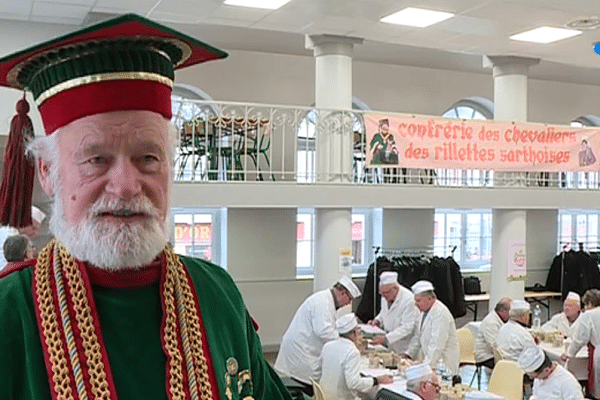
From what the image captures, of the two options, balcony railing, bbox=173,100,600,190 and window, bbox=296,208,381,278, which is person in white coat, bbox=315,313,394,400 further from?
window, bbox=296,208,381,278

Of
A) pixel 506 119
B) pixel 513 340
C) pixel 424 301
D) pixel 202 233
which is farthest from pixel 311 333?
pixel 202 233

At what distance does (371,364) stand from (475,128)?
12.4ft

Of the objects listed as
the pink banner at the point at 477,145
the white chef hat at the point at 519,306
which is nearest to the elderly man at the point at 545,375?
the white chef hat at the point at 519,306

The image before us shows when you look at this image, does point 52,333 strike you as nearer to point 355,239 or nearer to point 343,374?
point 343,374

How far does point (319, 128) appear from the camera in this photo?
8867 millimetres

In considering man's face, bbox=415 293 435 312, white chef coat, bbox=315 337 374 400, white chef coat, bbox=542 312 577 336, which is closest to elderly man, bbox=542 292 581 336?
white chef coat, bbox=542 312 577 336

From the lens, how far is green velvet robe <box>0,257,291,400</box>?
4.33 ft

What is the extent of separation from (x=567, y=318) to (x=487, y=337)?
144cm

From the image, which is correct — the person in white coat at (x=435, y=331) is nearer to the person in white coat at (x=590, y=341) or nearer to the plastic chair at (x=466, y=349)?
the plastic chair at (x=466, y=349)

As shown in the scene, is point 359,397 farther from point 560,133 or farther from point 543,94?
point 543,94

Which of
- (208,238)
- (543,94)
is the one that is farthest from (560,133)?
(208,238)

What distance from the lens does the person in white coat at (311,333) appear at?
23.5ft

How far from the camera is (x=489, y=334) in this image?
8.37 m

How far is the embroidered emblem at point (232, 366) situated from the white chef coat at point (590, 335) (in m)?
6.87
